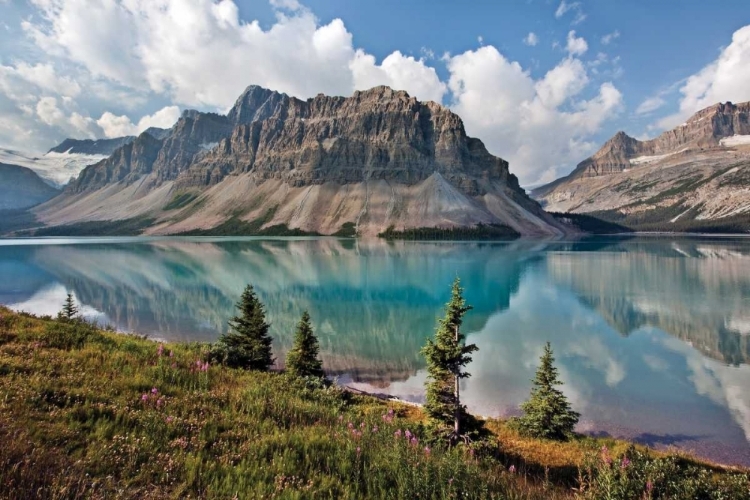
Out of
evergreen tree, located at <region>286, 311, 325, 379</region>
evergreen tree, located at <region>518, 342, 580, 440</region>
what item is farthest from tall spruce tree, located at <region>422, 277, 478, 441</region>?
evergreen tree, located at <region>286, 311, 325, 379</region>

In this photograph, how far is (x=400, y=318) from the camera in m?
45.2

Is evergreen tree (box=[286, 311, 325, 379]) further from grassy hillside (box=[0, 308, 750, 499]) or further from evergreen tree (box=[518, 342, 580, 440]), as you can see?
evergreen tree (box=[518, 342, 580, 440])

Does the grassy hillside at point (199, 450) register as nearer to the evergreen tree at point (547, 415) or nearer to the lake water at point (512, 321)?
the evergreen tree at point (547, 415)

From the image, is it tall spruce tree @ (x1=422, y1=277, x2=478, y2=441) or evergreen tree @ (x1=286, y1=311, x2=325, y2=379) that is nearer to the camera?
tall spruce tree @ (x1=422, y1=277, x2=478, y2=441)

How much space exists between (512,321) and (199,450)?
144ft

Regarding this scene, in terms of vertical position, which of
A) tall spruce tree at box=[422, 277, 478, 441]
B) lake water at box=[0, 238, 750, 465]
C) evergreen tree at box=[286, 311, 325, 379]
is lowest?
lake water at box=[0, 238, 750, 465]

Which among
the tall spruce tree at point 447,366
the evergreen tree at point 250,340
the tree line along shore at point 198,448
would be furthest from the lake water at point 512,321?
the tree line along shore at point 198,448

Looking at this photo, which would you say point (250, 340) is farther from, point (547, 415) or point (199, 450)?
point (199, 450)

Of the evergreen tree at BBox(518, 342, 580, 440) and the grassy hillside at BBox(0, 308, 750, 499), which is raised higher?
the grassy hillside at BBox(0, 308, 750, 499)

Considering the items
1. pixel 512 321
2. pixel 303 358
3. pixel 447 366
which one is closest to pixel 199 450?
pixel 447 366

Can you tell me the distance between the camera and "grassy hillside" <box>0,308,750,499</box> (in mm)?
5062

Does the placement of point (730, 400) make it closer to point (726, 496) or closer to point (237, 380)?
point (726, 496)

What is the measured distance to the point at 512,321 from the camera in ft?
149

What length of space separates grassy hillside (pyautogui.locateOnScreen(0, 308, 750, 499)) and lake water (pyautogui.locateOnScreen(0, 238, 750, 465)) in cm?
1764
